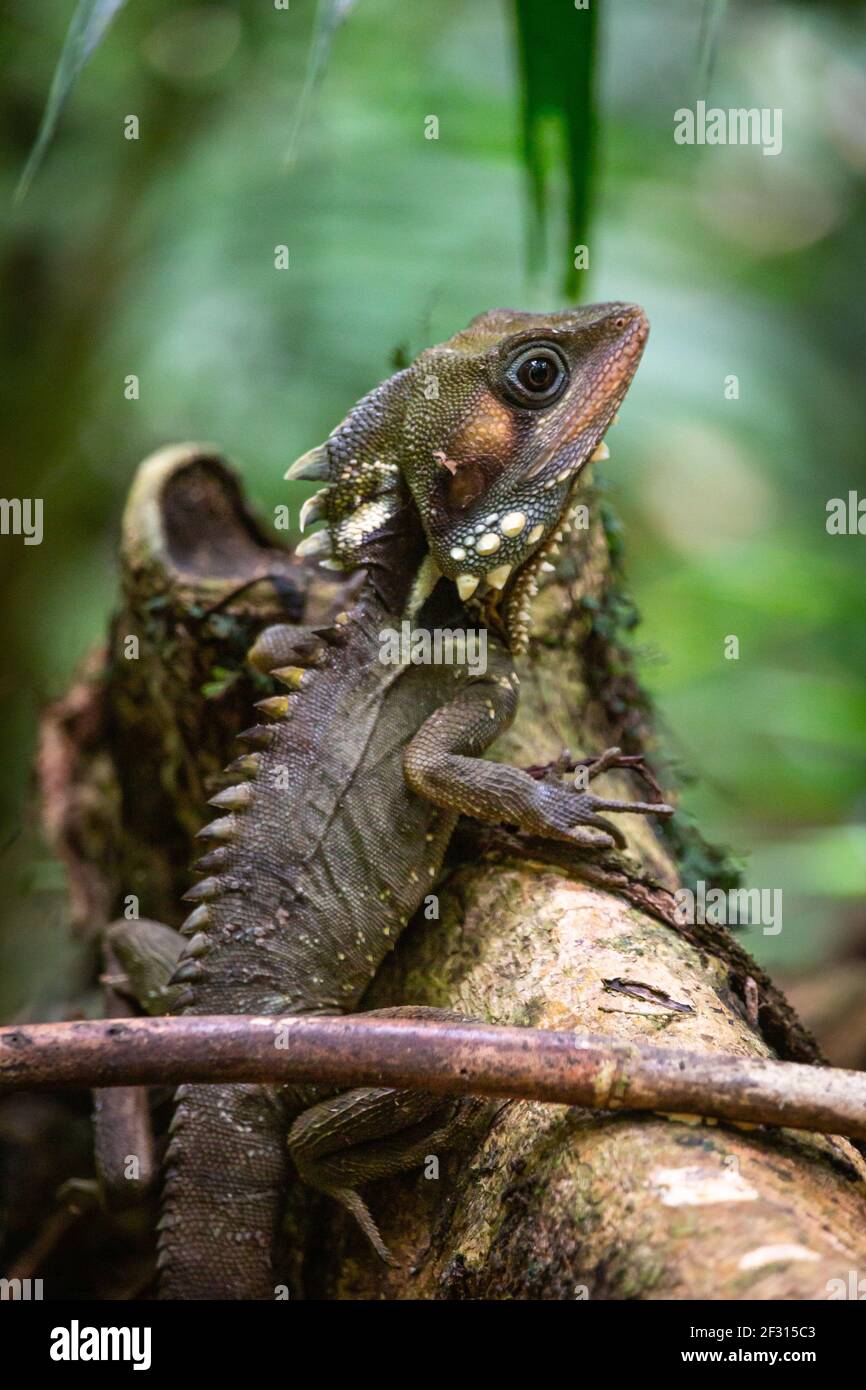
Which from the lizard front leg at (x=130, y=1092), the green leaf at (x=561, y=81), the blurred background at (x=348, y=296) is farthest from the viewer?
the blurred background at (x=348, y=296)

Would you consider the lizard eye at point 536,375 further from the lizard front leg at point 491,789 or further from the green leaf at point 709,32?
the green leaf at point 709,32

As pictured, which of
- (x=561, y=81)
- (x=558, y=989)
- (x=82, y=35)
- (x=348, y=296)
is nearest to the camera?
(x=82, y=35)

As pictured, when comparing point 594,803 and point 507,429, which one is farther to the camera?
point 507,429

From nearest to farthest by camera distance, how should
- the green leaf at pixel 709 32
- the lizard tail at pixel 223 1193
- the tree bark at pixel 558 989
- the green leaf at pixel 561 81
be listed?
the green leaf at pixel 709 32, the green leaf at pixel 561 81, the tree bark at pixel 558 989, the lizard tail at pixel 223 1193

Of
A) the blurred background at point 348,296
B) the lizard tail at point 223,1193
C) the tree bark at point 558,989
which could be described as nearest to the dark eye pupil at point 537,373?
the tree bark at point 558,989

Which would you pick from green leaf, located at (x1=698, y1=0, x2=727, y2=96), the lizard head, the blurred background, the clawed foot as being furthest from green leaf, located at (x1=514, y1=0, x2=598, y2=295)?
the blurred background

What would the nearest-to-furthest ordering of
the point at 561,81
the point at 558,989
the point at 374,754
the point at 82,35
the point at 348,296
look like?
the point at 82,35
the point at 561,81
the point at 558,989
the point at 374,754
the point at 348,296

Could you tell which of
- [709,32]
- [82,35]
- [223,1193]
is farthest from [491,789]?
Result: [82,35]

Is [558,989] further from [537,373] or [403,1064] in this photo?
[537,373]

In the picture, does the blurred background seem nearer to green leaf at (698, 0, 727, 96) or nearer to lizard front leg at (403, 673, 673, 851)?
lizard front leg at (403, 673, 673, 851)
